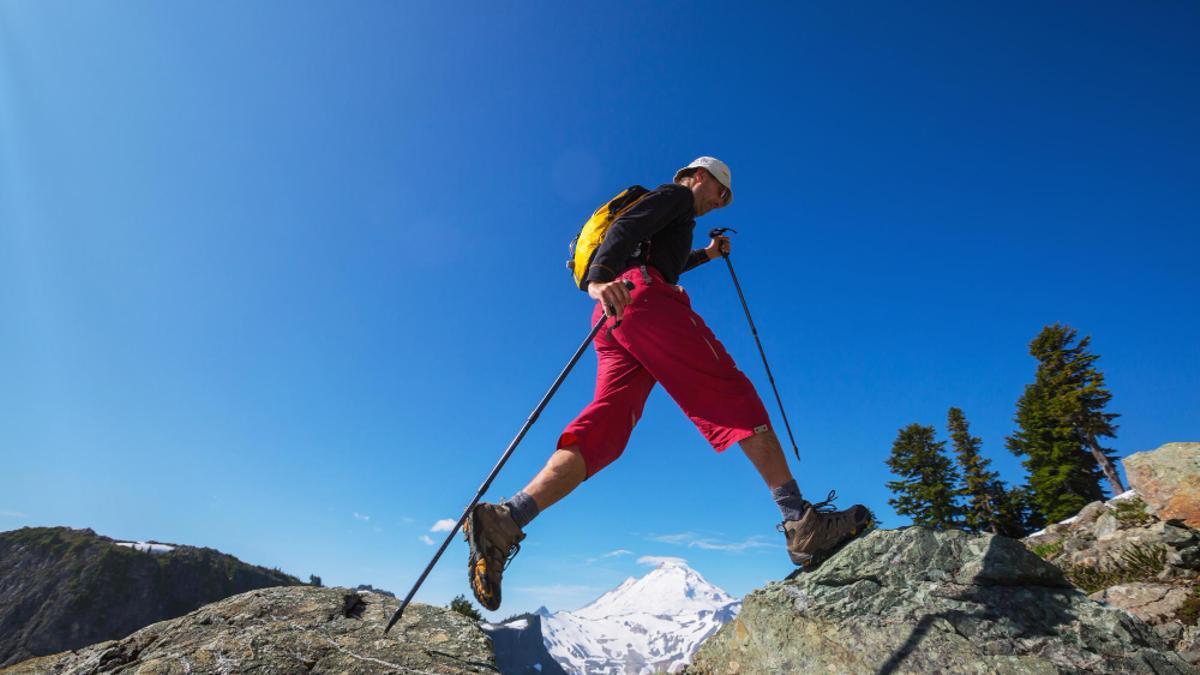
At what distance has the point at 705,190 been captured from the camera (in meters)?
4.39

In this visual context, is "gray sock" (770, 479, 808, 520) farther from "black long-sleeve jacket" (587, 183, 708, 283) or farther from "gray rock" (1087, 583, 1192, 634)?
"gray rock" (1087, 583, 1192, 634)

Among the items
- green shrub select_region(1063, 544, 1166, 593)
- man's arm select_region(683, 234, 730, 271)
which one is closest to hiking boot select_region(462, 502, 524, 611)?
man's arm select_region(683, 234, 730, 271)

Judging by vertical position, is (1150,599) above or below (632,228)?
below

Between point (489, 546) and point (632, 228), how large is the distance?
8.04 feet

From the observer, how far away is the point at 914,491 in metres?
35.8

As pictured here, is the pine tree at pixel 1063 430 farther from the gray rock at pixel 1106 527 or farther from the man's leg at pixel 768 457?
the man's leg at pixel 768 457

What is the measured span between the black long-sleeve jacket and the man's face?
145mm

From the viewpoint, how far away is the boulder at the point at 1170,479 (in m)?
7.48

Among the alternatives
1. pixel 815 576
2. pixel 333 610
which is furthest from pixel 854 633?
pixel 333 610

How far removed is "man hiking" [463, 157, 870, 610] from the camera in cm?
327

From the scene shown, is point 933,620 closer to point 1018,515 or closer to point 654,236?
point 654,236

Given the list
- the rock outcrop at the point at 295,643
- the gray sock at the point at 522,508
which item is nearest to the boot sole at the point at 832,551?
the gray sock at the point at 522,508

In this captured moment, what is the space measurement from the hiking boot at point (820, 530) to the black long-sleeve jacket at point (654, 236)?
2191 millimetres

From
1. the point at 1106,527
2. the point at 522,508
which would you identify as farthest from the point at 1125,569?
the point at 522,508
